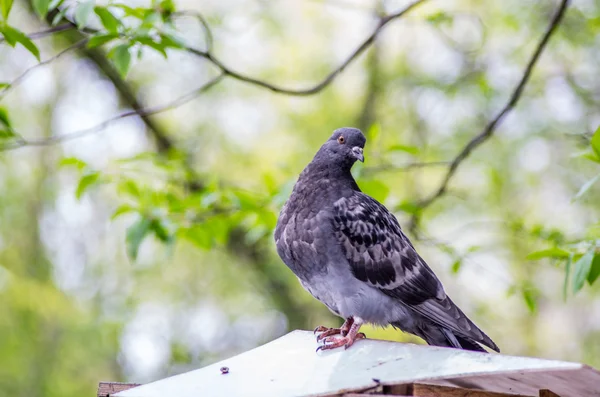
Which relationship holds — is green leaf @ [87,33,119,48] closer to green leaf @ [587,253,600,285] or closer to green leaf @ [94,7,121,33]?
green leaf @ [94,7,121,33]

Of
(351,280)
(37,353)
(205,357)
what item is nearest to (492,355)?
(351,280)

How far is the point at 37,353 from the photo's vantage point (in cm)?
1516

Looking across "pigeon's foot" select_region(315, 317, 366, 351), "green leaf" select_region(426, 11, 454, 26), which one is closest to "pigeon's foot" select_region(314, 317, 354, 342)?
"pigeon's foot" select_region(315, 317, 366, 351)

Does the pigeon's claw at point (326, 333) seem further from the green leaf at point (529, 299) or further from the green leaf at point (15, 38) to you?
the green leaf at point (529, 299)

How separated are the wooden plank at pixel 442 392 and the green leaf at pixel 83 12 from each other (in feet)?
7.70

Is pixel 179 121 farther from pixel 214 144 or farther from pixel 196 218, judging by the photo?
pixel 196 218

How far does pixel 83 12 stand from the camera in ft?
12.1

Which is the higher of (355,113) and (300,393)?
(355,113)

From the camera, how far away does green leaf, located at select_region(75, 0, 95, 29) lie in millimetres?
3605

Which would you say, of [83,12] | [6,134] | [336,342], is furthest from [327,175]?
[6,134]

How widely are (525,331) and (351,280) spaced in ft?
36.4

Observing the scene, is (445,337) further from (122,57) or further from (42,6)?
(42,6)

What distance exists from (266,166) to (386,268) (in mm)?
8328

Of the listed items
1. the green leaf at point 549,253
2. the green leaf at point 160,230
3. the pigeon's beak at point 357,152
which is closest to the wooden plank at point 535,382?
the green leaf at point 549,253
